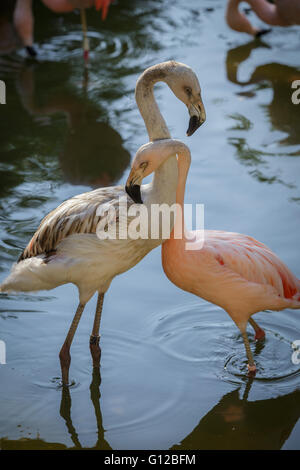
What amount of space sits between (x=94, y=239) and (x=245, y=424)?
1056mm

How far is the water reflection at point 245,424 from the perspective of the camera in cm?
304

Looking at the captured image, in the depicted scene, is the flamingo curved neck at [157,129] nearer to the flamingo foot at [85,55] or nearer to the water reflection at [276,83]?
the water reflection at [276,83]

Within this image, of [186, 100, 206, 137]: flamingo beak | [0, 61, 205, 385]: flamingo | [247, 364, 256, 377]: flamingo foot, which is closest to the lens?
[0, 61, 205, 385]: flamingo

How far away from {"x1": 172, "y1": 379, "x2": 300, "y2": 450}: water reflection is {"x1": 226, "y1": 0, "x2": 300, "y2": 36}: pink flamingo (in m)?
4.92

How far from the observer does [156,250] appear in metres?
4.57

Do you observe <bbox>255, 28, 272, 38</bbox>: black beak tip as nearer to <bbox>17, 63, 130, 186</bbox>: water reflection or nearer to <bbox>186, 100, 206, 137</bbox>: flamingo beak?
<bbox>17, 63, 130, 186</bbox>: water reflection

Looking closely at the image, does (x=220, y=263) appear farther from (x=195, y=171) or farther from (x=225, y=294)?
(x=195, y=171)

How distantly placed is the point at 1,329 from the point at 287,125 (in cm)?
331

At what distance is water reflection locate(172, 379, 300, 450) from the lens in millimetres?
3037

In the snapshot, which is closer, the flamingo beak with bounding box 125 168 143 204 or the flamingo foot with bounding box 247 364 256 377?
the flamingo beak with bounding box 125 168 143 204
